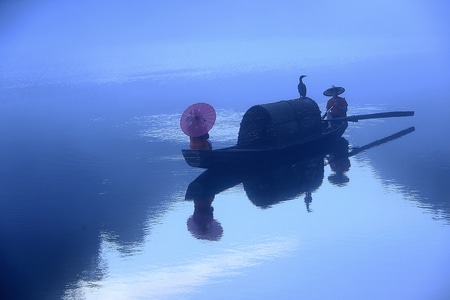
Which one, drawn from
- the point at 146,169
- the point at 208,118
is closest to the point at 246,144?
the point at 208,118

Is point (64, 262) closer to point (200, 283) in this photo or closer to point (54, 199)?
point (200, 283)

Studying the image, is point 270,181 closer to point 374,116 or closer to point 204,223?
point 204,223

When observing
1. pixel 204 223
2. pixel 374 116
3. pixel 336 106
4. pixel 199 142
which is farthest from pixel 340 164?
pixel 204 223

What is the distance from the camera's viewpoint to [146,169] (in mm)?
23109

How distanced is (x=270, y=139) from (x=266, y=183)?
230cm

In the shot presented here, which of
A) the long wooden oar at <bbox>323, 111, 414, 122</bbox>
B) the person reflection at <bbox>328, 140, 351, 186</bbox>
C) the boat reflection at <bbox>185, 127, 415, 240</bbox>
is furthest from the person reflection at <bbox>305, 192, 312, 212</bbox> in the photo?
the long wooden oar at <bbox>323, 111, 414, 122</bbox>

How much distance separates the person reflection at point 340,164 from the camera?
20.7 meters

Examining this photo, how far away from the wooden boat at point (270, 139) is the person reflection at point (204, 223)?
2208 millimetres

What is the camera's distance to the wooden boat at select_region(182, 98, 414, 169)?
20.5 meters

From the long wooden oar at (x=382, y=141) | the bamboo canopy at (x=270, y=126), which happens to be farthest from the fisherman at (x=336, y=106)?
the bamboo canopy at (x=270, y=126)

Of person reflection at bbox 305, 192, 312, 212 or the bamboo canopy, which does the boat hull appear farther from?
person reflection at bbox 305, 192, 312, 212

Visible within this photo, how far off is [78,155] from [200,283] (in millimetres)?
15065

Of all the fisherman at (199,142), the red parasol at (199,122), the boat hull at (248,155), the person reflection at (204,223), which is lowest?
the person reflection at (204,223)

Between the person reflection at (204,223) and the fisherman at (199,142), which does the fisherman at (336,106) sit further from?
the person reflection at (204,223)
